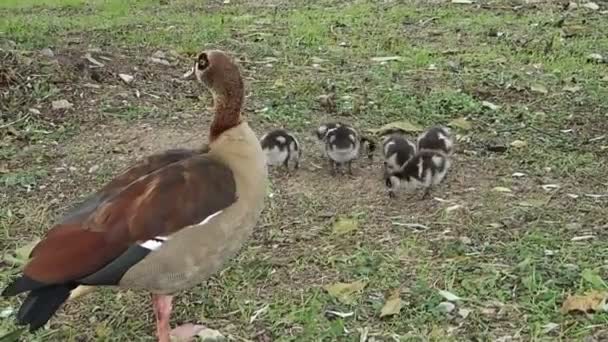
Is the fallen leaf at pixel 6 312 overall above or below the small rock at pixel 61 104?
below

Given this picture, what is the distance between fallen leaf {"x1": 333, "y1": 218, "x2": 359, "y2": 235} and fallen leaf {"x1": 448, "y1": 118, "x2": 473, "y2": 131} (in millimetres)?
1960

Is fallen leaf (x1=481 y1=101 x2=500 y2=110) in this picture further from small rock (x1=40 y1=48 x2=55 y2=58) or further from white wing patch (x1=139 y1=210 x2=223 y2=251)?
white wing patch (x1=139 y1=210 x2=223 y2=251)

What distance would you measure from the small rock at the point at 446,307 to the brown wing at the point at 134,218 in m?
1.12

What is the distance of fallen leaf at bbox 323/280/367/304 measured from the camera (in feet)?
15.6

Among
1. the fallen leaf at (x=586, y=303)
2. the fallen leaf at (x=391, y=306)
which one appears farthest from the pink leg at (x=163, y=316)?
the fallen leaf at (x=586, y=303)

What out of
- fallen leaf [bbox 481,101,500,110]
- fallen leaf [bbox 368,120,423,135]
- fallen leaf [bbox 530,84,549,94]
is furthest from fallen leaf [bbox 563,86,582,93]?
fallen leaf [bbox 368,120,423,135]

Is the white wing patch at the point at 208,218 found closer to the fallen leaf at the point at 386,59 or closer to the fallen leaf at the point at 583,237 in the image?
the fallen leaf at the point at 583,237

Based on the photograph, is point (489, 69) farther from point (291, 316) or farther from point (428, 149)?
point (291, 316)

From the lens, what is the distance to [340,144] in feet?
20.3

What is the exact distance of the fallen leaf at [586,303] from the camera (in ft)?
14.8

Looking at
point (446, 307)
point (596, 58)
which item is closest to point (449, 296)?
point (446, 307)

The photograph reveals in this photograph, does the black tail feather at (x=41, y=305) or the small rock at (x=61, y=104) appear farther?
the small rock at (x=61, y=104)

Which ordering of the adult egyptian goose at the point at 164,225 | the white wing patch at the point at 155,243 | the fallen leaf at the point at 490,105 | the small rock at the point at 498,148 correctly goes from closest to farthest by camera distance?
1. the adult egyptian goose at the point at 164,225
2. the white wing patch at the point at 155,243
3. the small rock at the point at 498,148
4. the fallen leaf at the point at 490,105

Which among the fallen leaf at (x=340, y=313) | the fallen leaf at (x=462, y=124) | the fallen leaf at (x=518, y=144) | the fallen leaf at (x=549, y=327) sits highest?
the fallen leaf at (x=549, y=327)
